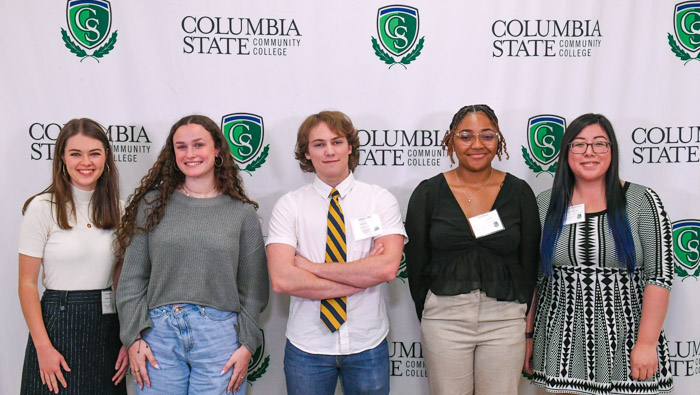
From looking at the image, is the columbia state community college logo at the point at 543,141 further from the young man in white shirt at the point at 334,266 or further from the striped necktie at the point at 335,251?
the striped necktie at the point at 335,251

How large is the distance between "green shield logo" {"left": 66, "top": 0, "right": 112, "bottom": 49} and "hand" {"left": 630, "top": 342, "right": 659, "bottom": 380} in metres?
2.87

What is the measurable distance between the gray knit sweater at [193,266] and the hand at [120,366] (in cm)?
23

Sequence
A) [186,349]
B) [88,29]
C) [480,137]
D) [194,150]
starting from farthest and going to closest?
1. [88,29]
2. [480,137]
3. [194,150]
4. [186,349]

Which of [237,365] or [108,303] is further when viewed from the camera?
[108,303]

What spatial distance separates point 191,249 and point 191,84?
1127 millimetres

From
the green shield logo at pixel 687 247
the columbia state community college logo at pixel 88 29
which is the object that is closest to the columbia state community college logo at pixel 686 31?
the green shield logo at pixel 687 247

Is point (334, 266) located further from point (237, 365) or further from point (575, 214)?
point (575, 214)

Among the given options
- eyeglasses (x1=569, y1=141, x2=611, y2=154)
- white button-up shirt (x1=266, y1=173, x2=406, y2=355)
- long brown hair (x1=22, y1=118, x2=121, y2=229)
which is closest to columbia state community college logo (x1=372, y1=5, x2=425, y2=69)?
white button-up shirt (x1=266, y1=173, x2=406, y2=355)

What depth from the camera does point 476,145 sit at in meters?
1.98

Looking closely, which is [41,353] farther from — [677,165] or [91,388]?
[677,165]

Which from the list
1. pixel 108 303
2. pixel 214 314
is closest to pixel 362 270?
pixel 214 314

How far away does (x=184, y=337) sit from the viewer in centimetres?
176

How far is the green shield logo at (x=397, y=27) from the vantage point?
2.54 metres

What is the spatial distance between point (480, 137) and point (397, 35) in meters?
0.87
